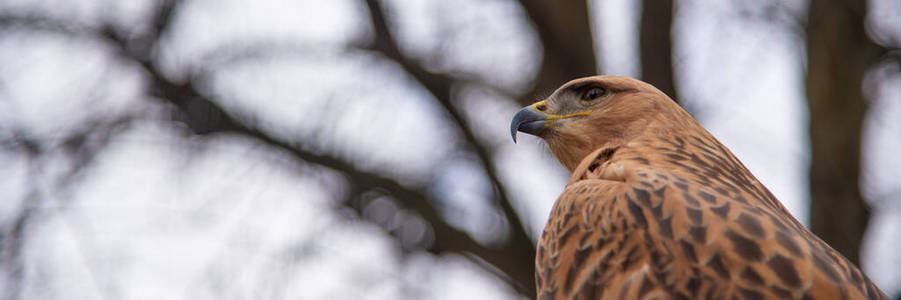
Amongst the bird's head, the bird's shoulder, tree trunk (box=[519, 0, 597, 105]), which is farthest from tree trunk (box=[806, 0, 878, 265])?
the bird's shoulder

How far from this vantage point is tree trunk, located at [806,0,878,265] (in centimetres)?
648

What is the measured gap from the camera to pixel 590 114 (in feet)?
12.9

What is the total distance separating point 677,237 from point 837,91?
190 inches

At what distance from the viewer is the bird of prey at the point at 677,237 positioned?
97.1 inches

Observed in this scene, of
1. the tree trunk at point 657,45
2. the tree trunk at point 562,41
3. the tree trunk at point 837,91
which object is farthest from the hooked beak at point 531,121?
the tree trunk at point 837,91

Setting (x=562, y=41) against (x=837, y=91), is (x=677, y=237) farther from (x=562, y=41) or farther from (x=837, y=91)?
(x=837, y=91)

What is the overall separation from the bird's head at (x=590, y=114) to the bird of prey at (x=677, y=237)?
0.18 meters

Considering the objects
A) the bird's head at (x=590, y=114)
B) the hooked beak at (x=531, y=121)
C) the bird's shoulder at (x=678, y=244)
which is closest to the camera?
the bird's shoulder at (x=678, y=244)

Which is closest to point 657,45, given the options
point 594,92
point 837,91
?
point 837,91

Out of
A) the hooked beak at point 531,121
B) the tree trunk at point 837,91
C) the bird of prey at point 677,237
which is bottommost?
the tree trunk at point 837,91

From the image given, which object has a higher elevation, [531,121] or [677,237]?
[677,237]

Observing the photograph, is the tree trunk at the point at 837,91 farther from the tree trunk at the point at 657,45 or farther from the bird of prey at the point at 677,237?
the bird of prey at the point at 677,237

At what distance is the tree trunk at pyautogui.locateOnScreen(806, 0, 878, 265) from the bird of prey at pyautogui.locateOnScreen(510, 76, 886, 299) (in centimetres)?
329

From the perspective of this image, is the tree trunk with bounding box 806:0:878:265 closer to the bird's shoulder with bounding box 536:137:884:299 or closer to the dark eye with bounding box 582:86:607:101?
the dark eye with bounding box 582:86:607:101
